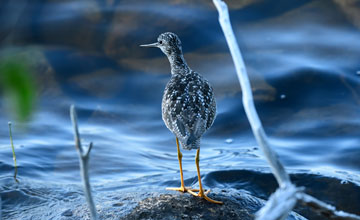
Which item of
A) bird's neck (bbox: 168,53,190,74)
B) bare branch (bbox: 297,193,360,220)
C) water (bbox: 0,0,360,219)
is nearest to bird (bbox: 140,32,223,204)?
bird's neck (bbox: 168,53,190,74)

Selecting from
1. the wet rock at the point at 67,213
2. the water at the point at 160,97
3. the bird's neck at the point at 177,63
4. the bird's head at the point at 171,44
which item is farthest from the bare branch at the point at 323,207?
the bird's head at the point at 171,44

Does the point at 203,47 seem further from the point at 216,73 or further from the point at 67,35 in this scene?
the point at 67,35

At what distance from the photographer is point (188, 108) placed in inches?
179

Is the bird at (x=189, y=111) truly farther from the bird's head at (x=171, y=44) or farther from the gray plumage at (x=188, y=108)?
the bird's head at (x=171, y=44)

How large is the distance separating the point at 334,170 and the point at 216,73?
117 inches

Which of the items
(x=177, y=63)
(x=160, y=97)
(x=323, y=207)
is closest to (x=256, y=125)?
(x=323, y=207)

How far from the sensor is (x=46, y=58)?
28.4ft

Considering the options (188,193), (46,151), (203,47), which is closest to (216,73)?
(203,47)

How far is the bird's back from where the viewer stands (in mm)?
4344

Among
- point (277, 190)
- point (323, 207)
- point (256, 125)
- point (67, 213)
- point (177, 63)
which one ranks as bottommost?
point (323, 207)

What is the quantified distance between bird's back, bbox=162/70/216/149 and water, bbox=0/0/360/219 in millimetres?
1017

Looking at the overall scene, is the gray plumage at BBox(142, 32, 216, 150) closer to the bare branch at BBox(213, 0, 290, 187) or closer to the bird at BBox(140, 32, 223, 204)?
the bird at BBox(140, 32, 223, 204)

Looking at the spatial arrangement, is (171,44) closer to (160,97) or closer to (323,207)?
(160,97)

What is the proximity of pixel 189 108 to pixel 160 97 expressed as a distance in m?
3.69
